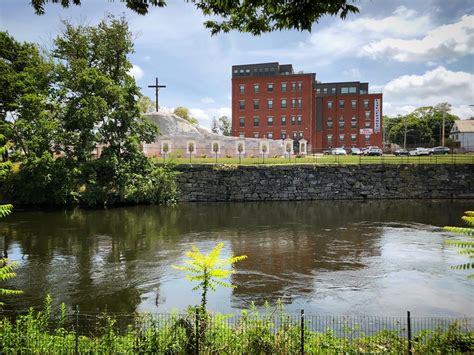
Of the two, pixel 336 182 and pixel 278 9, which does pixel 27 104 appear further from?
pixel 278 9

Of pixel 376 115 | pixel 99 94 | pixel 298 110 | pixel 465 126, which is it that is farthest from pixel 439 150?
pixel 99 94

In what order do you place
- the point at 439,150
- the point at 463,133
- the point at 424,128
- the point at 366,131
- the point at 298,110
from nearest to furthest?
the point at 439,150, the point at 298,110, the point at 366,131, the point at 463,133, the point at 424,128

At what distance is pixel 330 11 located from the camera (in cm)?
736

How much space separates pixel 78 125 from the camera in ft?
123

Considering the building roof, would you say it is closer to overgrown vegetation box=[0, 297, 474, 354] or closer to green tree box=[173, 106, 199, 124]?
green tree box=[173, 106, 199, 124]

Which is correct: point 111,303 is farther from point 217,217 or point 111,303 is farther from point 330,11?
point 217,217

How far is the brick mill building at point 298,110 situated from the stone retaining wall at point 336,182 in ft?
92.5

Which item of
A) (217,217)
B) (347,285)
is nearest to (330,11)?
(347,285)

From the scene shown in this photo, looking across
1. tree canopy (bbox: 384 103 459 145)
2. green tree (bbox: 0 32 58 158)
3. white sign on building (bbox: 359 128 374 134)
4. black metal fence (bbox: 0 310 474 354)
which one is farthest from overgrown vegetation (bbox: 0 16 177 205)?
tree canopy (bbox: 384 103 459 145)

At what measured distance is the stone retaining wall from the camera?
146 feet

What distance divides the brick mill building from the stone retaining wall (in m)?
28.2

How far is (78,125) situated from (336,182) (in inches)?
1041

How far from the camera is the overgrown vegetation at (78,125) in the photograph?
119 ft

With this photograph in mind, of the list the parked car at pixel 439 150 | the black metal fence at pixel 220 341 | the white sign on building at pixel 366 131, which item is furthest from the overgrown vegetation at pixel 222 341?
the white sign on building at pixel 366 131
